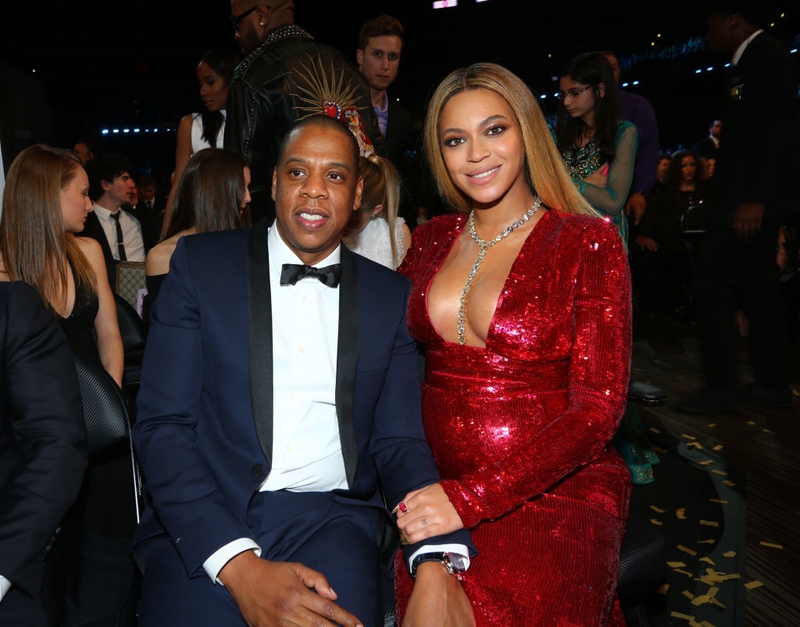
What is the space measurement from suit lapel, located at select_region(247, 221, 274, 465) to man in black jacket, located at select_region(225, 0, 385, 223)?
113 cm

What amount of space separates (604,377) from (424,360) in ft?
2.21

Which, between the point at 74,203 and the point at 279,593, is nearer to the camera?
the point at 279,593

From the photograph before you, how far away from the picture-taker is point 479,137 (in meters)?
1.89

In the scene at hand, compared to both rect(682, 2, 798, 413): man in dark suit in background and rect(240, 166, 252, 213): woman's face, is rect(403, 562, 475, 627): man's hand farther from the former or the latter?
rect(682, 2, 798, 413): man in dark suit in background

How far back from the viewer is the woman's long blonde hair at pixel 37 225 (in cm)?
283

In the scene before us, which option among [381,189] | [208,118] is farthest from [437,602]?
[208,118]

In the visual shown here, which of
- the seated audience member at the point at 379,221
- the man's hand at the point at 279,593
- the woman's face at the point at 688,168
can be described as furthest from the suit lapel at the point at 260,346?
the woman's face at the point at 688,168

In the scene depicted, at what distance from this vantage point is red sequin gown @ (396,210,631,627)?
1530 millimetres

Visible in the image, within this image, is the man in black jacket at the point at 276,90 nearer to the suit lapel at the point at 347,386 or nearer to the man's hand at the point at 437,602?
the suit lapel at the point at 347,386

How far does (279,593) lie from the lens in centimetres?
139

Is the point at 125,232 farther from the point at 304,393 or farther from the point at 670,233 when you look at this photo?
the point at 670,233

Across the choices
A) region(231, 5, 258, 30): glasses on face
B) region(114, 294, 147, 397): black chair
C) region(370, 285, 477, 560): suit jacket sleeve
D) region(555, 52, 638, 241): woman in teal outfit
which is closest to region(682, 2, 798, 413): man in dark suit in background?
region(555, 52, 638, 241): woman in teal outfit

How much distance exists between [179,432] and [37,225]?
1710 mm

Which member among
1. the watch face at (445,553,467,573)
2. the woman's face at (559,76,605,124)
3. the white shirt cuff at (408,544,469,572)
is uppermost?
the woman's face at (559,76,605,124)
